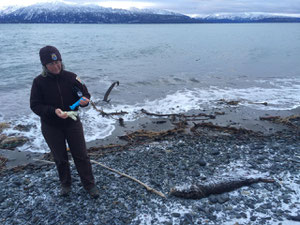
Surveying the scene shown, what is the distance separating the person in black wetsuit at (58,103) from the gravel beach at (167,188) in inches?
36.8

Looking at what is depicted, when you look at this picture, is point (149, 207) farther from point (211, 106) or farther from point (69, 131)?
point (211, 106)

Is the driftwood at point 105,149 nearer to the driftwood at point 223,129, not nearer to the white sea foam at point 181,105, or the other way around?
the white sea foam at point 181,105

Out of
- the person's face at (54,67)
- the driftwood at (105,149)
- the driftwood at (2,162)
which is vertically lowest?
the driftwood at (2,162)

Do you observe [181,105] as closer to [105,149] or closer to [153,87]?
[153,87]

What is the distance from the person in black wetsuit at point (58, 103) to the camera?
452 cm

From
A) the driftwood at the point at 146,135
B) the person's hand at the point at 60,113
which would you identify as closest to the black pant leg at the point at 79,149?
the person's hand at the point at 60,113

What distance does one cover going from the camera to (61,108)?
477 cm

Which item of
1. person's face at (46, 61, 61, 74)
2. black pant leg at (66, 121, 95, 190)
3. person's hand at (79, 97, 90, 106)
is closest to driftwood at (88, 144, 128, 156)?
black pant leg at (66, 121, 95, 190)

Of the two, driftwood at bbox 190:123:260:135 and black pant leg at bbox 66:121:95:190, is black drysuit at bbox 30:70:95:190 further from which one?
driftwood at bbox 190:123:260:135

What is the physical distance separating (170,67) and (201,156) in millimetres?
23209

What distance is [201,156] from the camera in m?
7.66

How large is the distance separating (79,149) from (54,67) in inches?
74.7

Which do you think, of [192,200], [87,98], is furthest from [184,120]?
[87,98]

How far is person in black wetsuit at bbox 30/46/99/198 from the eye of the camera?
14.8 feet
